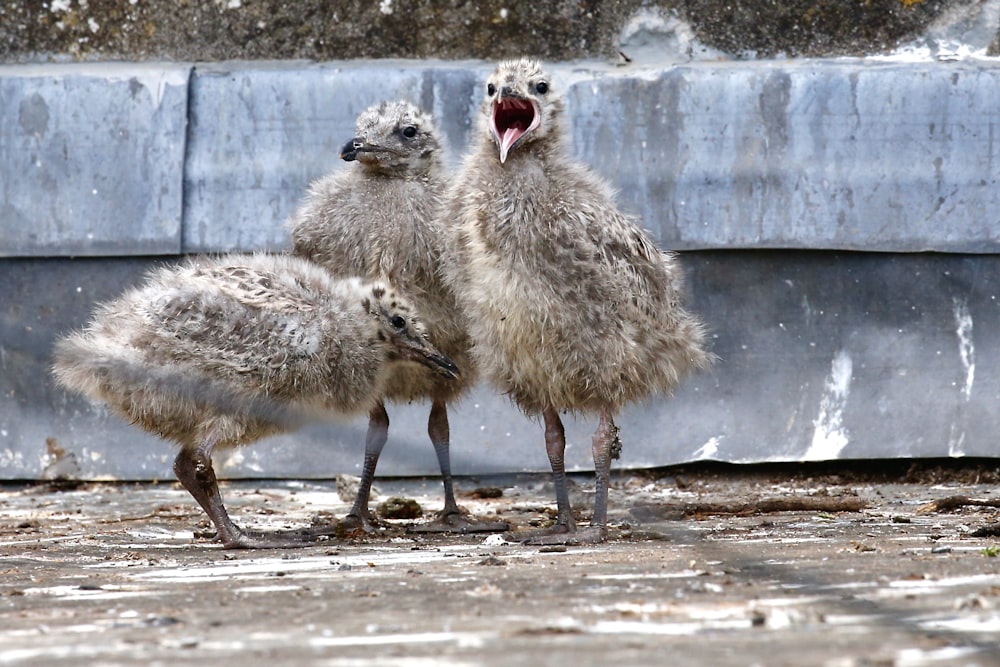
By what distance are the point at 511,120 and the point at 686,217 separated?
54.4 inches

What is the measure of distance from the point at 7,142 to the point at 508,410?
2.72m

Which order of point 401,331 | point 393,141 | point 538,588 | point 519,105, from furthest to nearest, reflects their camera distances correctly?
1. point 393,141
2. point 401,331
3. point 519,105
4. point 538,588

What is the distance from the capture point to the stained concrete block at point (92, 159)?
6.47 meters

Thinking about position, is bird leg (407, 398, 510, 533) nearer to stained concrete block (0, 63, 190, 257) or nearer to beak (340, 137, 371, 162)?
beak (340, 137, 371, 162)

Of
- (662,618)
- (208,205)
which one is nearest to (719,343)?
(208,205)

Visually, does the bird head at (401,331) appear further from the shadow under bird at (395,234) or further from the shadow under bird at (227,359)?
the shadow under bird at (395,234)

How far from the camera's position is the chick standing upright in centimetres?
491

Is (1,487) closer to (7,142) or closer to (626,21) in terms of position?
(7,142)

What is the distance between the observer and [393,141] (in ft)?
18.8

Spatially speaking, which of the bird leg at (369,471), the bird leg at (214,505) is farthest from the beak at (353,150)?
the bird leg at (214,505)

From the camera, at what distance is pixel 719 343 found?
6473 mm

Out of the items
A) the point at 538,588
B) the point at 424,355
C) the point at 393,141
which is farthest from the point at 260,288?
the point at 538,588

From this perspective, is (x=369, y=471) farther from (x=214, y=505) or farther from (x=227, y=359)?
(x=227, y=359)

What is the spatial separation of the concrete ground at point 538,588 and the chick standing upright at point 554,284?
56 cm
